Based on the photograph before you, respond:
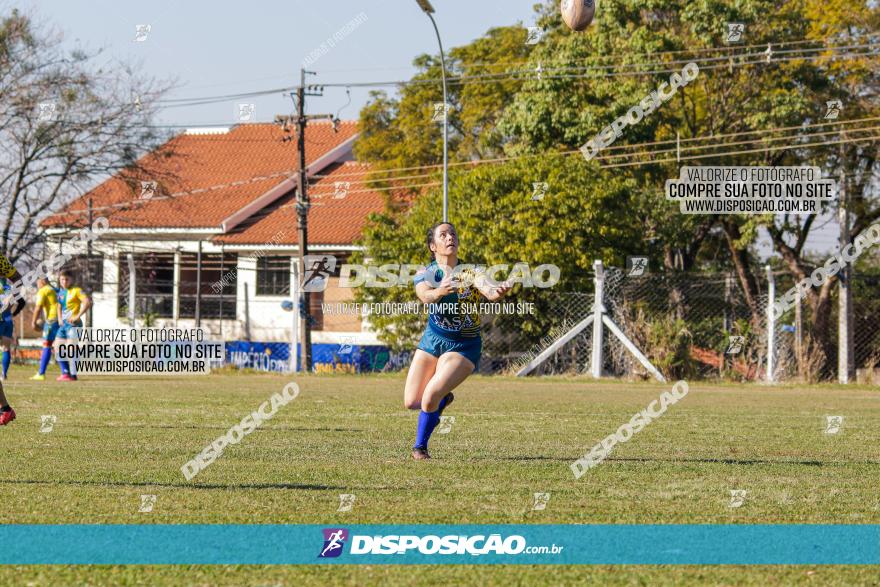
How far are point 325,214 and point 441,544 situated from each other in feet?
132

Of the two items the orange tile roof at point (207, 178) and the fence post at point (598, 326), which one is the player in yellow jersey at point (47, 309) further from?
the orange tile roof at point (207, 178)

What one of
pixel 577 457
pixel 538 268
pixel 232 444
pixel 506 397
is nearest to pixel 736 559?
pixel 577 457

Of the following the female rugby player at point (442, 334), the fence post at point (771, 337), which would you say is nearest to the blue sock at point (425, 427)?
the female rugby player at point (442, 334)

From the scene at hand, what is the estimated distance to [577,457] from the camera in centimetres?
1072

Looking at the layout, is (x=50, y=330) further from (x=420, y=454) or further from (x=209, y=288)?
(x=209, y=288)

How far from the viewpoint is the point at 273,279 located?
4419 centimetres

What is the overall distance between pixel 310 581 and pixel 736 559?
85.8 inches

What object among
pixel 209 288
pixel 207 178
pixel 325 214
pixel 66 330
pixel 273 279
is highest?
pixel 207 178

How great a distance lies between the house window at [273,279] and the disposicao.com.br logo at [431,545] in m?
37.1

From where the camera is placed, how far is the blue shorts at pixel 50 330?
894 inches

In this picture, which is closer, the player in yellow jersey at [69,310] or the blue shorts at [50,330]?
the blue shorts at [50,330]

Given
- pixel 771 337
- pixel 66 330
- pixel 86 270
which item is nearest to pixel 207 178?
pixel 86 270

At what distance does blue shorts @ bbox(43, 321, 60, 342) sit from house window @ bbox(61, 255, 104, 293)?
15545 mm

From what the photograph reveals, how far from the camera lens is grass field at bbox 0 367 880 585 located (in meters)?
5.65
